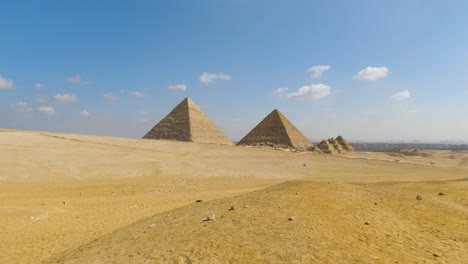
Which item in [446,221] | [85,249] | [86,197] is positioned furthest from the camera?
[86,197]

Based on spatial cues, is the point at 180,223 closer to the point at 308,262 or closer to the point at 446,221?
the point at 308,262

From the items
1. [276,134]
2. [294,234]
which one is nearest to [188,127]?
[276,134]

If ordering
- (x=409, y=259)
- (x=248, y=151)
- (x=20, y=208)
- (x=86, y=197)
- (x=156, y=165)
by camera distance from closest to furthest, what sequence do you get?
(x=409, y=259) < (x=20, y=208) < (x=86, y=197) < (x=156, y=165) < (x=248, y=151)

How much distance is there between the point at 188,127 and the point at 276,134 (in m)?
13.7

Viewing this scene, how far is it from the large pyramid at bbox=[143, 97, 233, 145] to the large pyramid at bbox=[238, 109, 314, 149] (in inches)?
185

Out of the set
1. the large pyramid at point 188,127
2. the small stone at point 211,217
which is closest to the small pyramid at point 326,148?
the large pyramid at point 188,127

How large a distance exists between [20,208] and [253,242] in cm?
874

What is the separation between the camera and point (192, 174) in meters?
23.7

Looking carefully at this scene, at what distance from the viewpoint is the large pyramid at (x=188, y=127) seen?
177ft

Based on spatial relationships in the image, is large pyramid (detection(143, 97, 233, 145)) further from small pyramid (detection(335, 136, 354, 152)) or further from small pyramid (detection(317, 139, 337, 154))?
small pyramid (detection(335, 136, 354, 152))

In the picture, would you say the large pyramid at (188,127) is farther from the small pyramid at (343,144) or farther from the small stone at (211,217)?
the small stone at (211,217)

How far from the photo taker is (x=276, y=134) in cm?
5588

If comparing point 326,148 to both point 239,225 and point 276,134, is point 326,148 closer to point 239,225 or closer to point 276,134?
point 276,134

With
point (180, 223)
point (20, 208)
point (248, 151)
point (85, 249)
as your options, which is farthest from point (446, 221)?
point (248, 151)
